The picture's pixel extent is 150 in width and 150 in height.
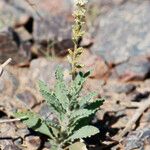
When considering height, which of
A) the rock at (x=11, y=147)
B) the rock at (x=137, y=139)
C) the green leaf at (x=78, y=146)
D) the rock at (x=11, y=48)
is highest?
the rock at (x=11, y=48)

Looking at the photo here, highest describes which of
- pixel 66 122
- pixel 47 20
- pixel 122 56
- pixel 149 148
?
pixel 47 20

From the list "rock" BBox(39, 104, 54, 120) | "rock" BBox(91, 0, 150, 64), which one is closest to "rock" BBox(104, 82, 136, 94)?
"rock" BBox(91, 0, 150, 64)

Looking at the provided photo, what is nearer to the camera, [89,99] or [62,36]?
[89,99]

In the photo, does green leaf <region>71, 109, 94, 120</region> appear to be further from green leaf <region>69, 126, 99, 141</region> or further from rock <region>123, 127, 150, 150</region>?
rock <region>123, 127, 150, 150</region>

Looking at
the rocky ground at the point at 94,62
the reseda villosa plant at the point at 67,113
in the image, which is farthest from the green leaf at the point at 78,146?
the rocky ground at the point at 94,62

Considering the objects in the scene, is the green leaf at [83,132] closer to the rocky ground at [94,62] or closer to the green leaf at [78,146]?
the green leaf at [78,146]

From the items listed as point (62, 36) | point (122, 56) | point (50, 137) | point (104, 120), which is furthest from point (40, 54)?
point (50, 137)

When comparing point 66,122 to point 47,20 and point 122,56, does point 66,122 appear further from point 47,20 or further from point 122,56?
point 47,20

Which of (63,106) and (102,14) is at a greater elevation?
(102,14)
